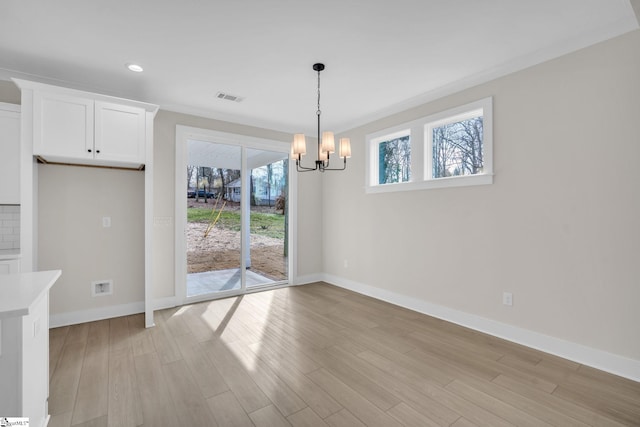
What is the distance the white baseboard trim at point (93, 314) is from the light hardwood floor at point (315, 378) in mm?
125

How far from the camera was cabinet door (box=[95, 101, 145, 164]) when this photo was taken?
301cm

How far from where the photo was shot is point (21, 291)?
4.41 ft

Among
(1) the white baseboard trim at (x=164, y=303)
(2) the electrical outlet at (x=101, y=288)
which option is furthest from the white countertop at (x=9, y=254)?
(1) the white baseboard trim at (x=164, y=303)

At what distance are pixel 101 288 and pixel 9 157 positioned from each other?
1.64 meters

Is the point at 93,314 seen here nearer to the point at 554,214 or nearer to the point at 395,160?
the point at 395,160

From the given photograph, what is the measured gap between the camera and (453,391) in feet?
6.86

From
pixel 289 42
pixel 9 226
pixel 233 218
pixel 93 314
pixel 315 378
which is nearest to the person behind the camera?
pixel 315 378

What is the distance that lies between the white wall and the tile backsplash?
14.7 feet

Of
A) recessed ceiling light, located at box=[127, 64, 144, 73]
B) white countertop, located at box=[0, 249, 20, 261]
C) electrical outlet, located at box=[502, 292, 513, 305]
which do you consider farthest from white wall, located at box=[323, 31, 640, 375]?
white countertop, located at box=[0, 249, 20, 261]

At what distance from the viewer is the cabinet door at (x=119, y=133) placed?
3.01m

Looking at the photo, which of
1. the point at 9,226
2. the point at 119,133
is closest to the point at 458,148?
the point at 119,133

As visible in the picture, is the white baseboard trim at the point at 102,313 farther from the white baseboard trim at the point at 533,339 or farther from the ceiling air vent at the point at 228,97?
the white baseboard trim at the point at 533,339

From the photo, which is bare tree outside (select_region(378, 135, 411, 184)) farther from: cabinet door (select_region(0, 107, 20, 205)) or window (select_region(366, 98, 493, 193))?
cabinet door (select_region(0, 107, 20, 205))

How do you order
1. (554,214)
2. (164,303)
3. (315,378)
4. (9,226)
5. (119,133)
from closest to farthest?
1. (315,378)
2. (554,214)
3. (9,226)
4. (119,133)
5. (164,303)
